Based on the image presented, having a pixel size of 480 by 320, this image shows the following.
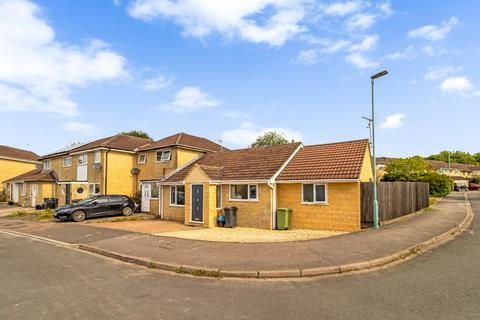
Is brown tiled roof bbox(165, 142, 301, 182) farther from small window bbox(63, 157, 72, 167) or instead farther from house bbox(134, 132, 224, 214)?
small window bbox(63, 157, 72, 167)

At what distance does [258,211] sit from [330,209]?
11.9 feet

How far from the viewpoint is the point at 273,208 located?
608 inches

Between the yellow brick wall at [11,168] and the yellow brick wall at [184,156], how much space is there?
34302mm

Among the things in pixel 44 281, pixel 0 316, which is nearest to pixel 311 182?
pixel 44 281

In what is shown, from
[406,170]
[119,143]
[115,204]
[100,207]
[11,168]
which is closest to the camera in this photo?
[100,207]

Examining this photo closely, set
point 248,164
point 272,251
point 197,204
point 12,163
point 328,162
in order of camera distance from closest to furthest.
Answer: point 272,251 < point 328,162 < point 197,204 < point 248,164 < point 12,163

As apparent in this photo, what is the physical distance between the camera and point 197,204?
17.1 meters

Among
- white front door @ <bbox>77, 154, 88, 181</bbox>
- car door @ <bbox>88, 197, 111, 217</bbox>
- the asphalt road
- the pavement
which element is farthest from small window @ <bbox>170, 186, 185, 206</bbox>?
white front door @ <bbox>77, 154, 88, 181</bbox>

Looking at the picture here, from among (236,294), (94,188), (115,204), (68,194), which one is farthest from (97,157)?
(236,294)

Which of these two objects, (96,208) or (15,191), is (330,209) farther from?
(15,191)

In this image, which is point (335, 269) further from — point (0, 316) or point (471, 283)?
point (0, 316)

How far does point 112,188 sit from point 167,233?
14.8 metres

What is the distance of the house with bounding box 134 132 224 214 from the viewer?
77.3ft

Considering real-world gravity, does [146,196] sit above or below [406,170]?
below
